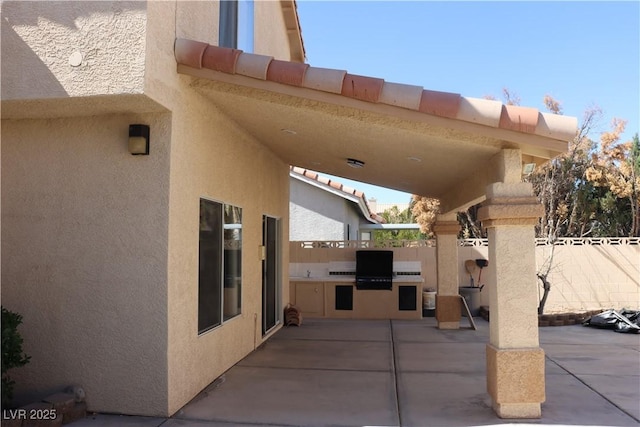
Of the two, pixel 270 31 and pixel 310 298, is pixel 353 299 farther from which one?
pixel 270 31

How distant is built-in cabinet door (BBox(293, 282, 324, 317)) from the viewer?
12344 mm

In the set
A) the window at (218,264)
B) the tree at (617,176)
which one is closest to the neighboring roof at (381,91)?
the window at (218,264)

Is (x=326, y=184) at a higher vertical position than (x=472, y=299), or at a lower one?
higher

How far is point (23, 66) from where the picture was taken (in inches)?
183

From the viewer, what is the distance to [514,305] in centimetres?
514

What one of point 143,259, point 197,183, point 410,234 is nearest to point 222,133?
point 197,183

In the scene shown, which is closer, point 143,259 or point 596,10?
point 143,259

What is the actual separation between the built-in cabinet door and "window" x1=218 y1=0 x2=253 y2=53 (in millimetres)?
6194

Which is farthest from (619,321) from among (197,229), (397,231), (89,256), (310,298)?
(397,231)

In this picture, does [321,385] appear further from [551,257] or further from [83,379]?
[551,257]

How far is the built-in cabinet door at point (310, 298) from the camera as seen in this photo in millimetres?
12344

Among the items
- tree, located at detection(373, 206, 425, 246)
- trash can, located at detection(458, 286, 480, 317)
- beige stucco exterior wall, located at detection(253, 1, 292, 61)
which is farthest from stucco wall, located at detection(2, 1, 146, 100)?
tree, located at detection(373, 206, 425, 246)

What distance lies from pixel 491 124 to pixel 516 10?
734 centimetres

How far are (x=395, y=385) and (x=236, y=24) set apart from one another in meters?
5.74
